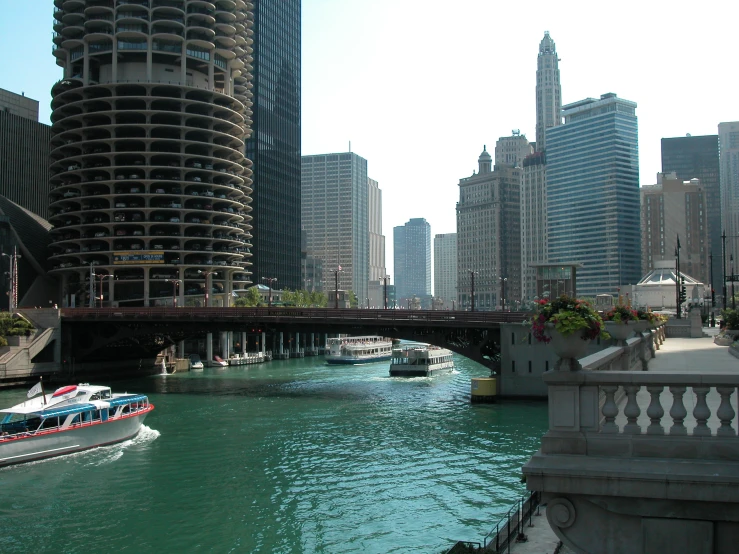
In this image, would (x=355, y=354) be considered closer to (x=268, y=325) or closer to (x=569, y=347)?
(x=268, y=325)

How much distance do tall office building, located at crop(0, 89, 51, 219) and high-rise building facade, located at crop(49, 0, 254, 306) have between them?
1314 inches

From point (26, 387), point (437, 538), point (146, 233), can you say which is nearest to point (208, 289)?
point (146, 233)

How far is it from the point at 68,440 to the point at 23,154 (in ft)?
471

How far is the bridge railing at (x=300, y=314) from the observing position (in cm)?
7350

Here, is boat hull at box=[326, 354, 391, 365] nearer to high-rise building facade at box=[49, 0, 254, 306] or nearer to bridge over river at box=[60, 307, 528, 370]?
high-rise building facade at box=[49, 0, 254, 306]

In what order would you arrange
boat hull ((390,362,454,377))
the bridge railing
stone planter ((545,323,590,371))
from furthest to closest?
boat hull ((390,362,454,377)), the bridge railing, stone planter ((545,323,590,371))

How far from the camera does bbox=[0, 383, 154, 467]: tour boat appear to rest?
4303 cm

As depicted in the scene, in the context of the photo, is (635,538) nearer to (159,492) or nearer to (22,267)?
(159,492)

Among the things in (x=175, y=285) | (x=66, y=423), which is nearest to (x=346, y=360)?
(x=175, y=285)

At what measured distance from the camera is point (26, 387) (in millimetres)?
85938

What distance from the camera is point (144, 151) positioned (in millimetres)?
127312

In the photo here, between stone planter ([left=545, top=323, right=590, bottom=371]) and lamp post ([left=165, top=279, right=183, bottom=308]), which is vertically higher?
lamp post ([left=165, top=279, right=183, bottom=308])

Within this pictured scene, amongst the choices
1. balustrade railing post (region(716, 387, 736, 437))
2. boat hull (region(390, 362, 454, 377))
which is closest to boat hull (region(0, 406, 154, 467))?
balustrade railing post (region(716, 387, 736, 437))

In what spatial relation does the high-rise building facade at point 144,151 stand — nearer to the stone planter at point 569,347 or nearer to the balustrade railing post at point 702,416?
the stone planter at point 569,347
